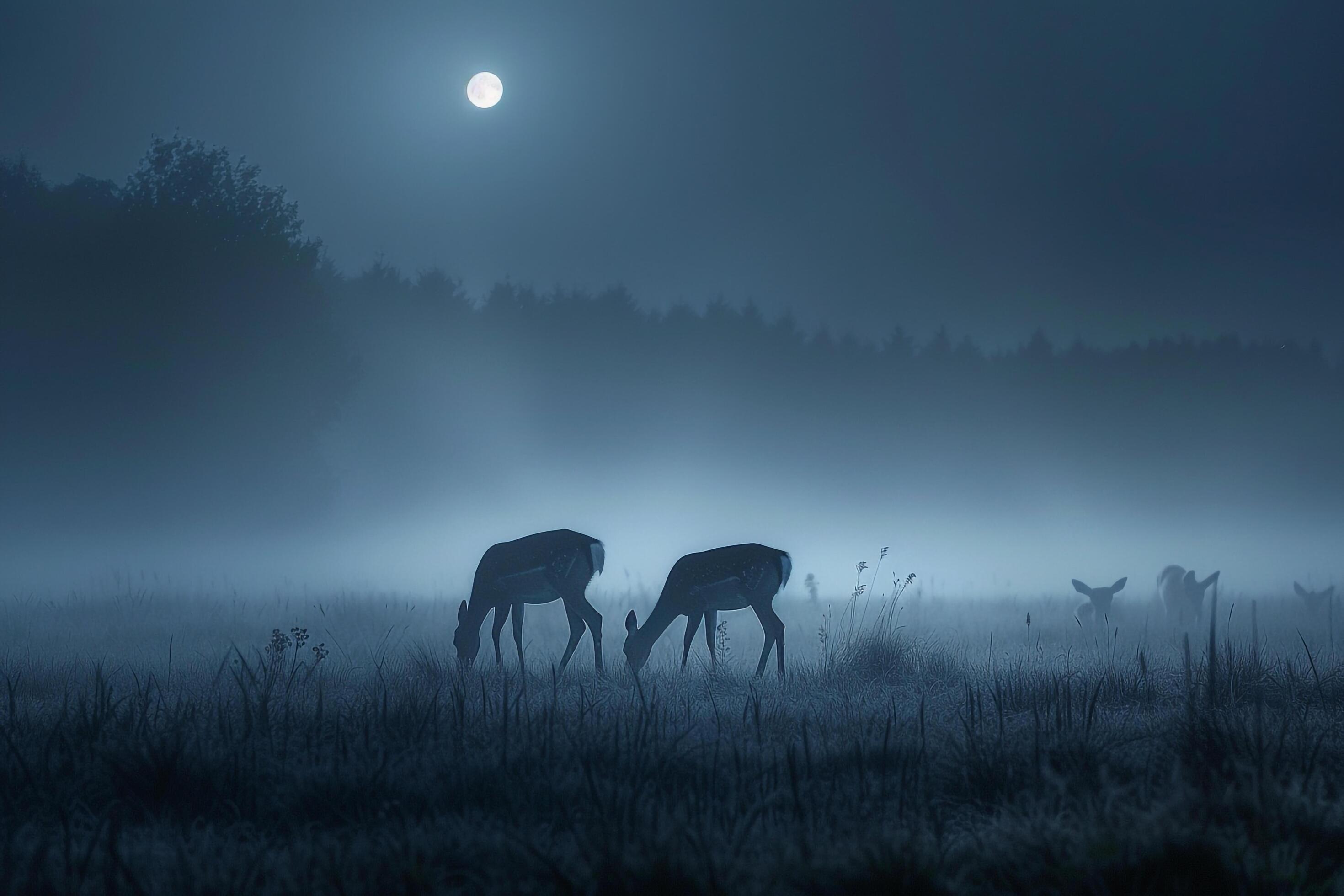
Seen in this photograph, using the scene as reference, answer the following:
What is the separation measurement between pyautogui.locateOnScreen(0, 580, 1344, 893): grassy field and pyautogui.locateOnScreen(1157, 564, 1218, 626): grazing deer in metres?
10.8

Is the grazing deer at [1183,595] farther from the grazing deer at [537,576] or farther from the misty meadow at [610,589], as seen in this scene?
the grazing deer at [537,576]

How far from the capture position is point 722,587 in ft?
33.5

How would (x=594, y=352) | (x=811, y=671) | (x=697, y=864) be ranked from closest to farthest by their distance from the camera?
(x=697, y=864) → (x=811, y=671) → (x=594, y=352)

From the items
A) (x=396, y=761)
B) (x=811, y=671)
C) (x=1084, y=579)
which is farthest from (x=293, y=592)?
(x=1084, y=579)

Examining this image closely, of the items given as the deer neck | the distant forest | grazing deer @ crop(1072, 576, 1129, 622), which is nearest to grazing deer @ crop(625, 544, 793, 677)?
the deer neck

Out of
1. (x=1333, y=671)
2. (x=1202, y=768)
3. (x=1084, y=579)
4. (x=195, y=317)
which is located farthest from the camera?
(x=1084, y=579)

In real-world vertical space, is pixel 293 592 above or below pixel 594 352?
below

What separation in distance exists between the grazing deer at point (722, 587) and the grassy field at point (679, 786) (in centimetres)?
271

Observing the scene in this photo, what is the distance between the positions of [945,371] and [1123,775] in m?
42.7

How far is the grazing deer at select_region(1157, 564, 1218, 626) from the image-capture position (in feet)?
55.4

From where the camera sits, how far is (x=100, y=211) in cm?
2631

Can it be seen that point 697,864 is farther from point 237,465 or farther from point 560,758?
point 237,465

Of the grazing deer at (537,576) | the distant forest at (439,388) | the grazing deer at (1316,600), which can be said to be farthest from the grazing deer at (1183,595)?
the distant forest at (439,388)

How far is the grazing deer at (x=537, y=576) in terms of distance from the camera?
35.0 ft
